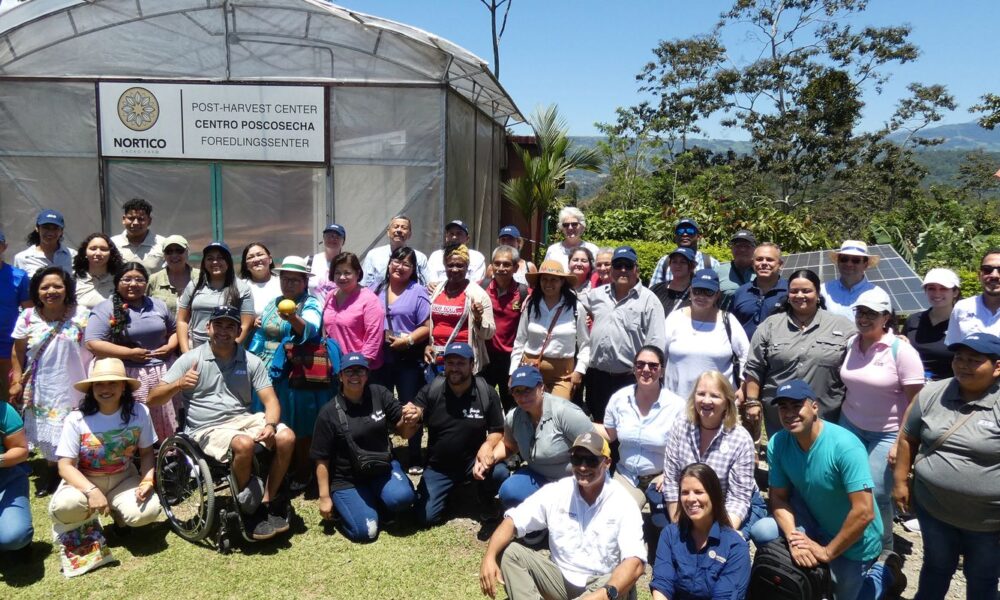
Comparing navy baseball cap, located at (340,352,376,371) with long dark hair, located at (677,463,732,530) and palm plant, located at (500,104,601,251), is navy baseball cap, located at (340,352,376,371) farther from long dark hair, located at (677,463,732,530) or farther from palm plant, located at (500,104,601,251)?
palm plant, located at (500,104,601,251)

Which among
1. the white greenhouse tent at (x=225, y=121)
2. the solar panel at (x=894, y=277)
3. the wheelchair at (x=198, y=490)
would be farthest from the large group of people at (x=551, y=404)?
the white greenhouse tent at (x=225, y=121)

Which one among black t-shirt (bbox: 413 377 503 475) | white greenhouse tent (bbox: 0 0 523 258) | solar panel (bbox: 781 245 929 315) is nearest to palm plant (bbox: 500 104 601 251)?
white greenhouse tent (bbox: 0 0 523 258)

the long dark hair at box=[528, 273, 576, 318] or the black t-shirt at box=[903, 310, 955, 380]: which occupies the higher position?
the long dark hair at box=[528, 273, 576, 318]

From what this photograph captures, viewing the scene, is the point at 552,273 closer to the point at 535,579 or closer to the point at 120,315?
the point at 535,579

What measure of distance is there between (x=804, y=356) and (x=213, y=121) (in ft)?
26.5

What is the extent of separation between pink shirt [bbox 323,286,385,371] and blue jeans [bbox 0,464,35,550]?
2.20 meters

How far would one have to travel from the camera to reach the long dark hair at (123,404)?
455 centimetres

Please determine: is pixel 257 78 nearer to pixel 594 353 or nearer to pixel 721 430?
pixel 594 353

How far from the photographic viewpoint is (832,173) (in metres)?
27.3

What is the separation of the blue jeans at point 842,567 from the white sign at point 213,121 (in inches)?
289

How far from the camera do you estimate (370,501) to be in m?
4.92

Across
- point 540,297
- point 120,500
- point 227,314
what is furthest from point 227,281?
point 540,297

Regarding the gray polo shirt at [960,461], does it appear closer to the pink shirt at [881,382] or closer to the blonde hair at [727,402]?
the pink shirt at [881,382]

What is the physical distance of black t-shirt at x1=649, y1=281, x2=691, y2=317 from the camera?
5448mm
